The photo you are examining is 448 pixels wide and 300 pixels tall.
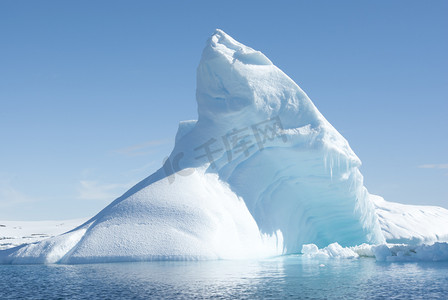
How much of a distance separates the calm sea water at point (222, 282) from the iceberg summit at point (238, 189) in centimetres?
214

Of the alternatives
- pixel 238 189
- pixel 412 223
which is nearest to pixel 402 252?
pixel 238 189

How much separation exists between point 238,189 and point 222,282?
983 cm

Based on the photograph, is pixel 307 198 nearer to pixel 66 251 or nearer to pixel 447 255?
pixel 447 255

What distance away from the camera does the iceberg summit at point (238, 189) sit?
58.3ft

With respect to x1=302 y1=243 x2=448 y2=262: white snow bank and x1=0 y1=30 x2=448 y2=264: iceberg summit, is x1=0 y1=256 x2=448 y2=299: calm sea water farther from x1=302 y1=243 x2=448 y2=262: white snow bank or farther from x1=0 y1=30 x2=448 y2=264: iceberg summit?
x1=302 y1=243 x2=448 y2=262: white snow bank

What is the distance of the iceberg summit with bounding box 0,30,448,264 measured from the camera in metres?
17.8

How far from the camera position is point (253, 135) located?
2184 cm

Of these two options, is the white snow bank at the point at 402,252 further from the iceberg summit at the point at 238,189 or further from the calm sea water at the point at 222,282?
the calm sea water at the point at 222,282

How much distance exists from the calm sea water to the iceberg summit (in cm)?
214

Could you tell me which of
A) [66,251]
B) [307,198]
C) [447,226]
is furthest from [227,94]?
[447,226]

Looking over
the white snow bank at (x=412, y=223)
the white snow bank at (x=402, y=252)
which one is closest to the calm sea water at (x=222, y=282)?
the white snow bank at (x=402, y=252)

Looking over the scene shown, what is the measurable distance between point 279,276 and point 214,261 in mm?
4819

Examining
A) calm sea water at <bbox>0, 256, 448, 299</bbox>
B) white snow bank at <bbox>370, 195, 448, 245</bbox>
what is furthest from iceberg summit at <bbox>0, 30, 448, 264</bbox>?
white snow bank at <bbox>370, 195, 448, 245</bbox>

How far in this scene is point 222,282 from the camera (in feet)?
37.4
